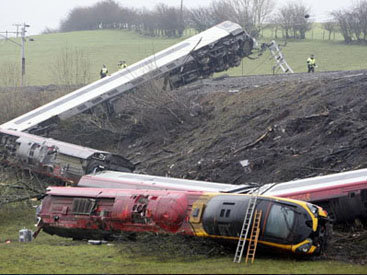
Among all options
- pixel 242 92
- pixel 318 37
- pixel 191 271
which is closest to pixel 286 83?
pixel 242 92

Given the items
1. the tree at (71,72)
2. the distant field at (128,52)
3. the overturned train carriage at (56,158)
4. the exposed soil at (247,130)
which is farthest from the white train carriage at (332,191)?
the distant field at (128,52)

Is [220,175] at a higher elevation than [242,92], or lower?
lower

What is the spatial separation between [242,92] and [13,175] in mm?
12528

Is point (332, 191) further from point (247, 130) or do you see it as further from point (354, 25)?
point (354, 25)

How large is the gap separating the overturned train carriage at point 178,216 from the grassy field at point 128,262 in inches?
17.1

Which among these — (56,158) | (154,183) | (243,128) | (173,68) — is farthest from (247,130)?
(154,183)

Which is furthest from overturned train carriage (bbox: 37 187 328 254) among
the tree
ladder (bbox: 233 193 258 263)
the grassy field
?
the tree

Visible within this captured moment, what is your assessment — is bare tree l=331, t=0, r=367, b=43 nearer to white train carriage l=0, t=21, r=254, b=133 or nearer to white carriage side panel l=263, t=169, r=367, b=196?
white train carriage l=0, t=21, r=254, b=133

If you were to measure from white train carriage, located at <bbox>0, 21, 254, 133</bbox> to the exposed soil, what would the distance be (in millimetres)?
954

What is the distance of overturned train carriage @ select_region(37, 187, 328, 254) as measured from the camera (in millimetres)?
13773

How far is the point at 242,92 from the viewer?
3378cm

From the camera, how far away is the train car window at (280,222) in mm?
13688

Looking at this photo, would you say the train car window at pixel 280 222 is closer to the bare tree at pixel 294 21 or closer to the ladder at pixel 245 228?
the ladder at pixel 245 228

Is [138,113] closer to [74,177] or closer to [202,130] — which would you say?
[202,130]
